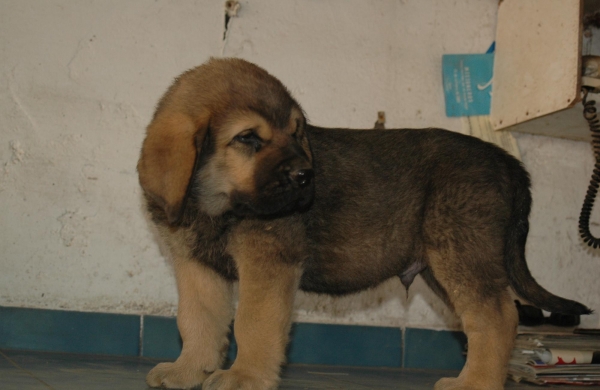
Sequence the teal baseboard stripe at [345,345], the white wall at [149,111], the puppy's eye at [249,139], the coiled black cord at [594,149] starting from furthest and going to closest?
the teal baseboard stripe at [345,345] → the white wall at [149,111] → the coiled black cord at [594,149] → the puppy's eye at [249,139]

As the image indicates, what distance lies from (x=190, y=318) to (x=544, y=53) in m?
2.76

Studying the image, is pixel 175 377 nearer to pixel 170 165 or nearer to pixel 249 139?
pixel 170 165

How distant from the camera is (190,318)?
10.1 feet

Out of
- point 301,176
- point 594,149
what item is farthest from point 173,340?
point 594,149

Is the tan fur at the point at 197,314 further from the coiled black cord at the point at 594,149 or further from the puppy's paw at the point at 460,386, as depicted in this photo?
the coiled black cord at the point at 594,149

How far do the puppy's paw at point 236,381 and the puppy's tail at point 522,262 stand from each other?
4.28 ft

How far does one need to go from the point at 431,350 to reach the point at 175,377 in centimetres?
216

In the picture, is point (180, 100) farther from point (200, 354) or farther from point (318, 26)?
point (318, 26)

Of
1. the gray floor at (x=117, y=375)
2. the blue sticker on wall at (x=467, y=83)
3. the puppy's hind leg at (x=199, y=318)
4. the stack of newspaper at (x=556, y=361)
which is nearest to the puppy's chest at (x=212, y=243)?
the puppy's hind leg at (x=199, y=318)

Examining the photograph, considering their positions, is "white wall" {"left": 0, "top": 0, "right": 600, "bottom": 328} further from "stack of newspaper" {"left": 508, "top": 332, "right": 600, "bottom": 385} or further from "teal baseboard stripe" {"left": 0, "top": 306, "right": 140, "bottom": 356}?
"stack of newspaper" {"left": 508, "top": 332, "right": 600, "bottom": 385}

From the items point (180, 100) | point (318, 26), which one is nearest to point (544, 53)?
point (318, 26)

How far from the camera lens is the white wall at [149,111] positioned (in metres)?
4.04

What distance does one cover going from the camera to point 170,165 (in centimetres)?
262

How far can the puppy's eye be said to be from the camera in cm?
278
